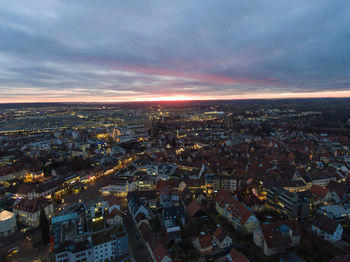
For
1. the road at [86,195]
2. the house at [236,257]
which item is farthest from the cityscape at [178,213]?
the road at [86,195]

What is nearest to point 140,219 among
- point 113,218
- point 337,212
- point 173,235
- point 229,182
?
point 113,218

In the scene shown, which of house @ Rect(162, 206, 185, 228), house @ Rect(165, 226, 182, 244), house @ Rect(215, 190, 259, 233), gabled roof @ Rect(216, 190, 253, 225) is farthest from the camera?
house @ Rect(162, 206, 185, 228)

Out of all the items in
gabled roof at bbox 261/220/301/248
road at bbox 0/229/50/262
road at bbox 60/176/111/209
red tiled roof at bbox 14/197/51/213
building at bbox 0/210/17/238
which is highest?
gabled roof at bbox 261/220/301/248

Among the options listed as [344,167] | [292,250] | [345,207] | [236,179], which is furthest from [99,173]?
[344,167]

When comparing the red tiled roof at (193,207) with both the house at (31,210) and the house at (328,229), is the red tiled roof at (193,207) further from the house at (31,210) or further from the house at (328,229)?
the house at (31,210)

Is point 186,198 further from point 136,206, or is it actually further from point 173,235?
point 173,235

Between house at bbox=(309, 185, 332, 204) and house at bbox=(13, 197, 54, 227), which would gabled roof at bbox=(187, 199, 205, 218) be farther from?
house at bbox=(13, 197, 54, 227)

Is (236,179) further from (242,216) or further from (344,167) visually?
(344,167)

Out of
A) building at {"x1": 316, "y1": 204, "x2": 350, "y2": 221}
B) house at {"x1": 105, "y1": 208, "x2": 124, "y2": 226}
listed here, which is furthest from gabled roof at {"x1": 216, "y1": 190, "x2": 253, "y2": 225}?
house at {"x1": 105, "y1": 208, "x2": 124, "y2": 226}

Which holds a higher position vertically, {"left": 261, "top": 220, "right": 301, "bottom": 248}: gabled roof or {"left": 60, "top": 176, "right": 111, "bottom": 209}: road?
{"left": 261, "top": 220, "right": 301, "bottom": 248}: gabled roof
